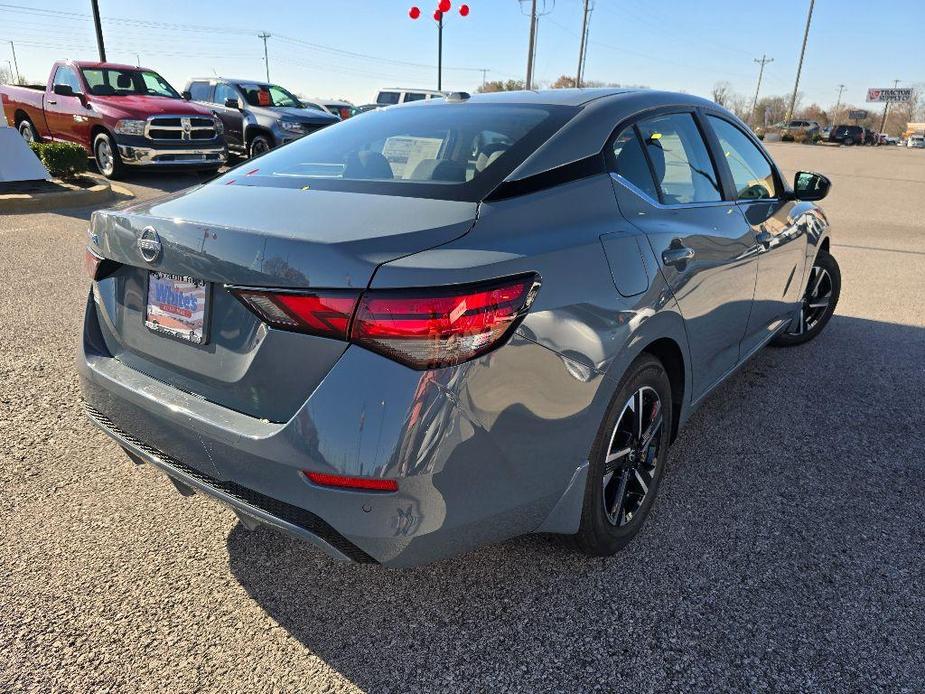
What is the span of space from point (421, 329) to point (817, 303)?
14.3 ft

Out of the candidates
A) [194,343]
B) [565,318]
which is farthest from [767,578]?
[194,343]

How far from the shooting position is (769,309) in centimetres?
384

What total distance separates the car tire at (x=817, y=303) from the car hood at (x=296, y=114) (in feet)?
37.3

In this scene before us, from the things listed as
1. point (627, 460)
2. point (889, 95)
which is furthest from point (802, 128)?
point (627, 460)

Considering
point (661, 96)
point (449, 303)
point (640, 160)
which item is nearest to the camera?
point (449, 303)

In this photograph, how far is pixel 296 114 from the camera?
46.7 feet

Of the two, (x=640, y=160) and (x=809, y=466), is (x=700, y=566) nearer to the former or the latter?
(x=809, y=466)

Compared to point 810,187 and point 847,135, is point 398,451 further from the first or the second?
point 847,135

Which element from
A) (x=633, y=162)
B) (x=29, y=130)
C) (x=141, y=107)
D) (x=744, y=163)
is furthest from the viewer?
(x=29, y=130)

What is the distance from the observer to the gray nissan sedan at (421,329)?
174 centimetres

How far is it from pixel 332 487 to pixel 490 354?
536 mm

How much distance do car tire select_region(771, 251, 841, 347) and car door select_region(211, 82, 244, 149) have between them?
1298 cm

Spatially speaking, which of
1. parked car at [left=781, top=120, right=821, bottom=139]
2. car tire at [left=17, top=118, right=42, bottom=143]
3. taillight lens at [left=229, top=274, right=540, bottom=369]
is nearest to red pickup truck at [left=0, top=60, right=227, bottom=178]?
car tire at [left=17, top=118, right=42, bottom=143]

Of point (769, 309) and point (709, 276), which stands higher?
point (709, 276)
